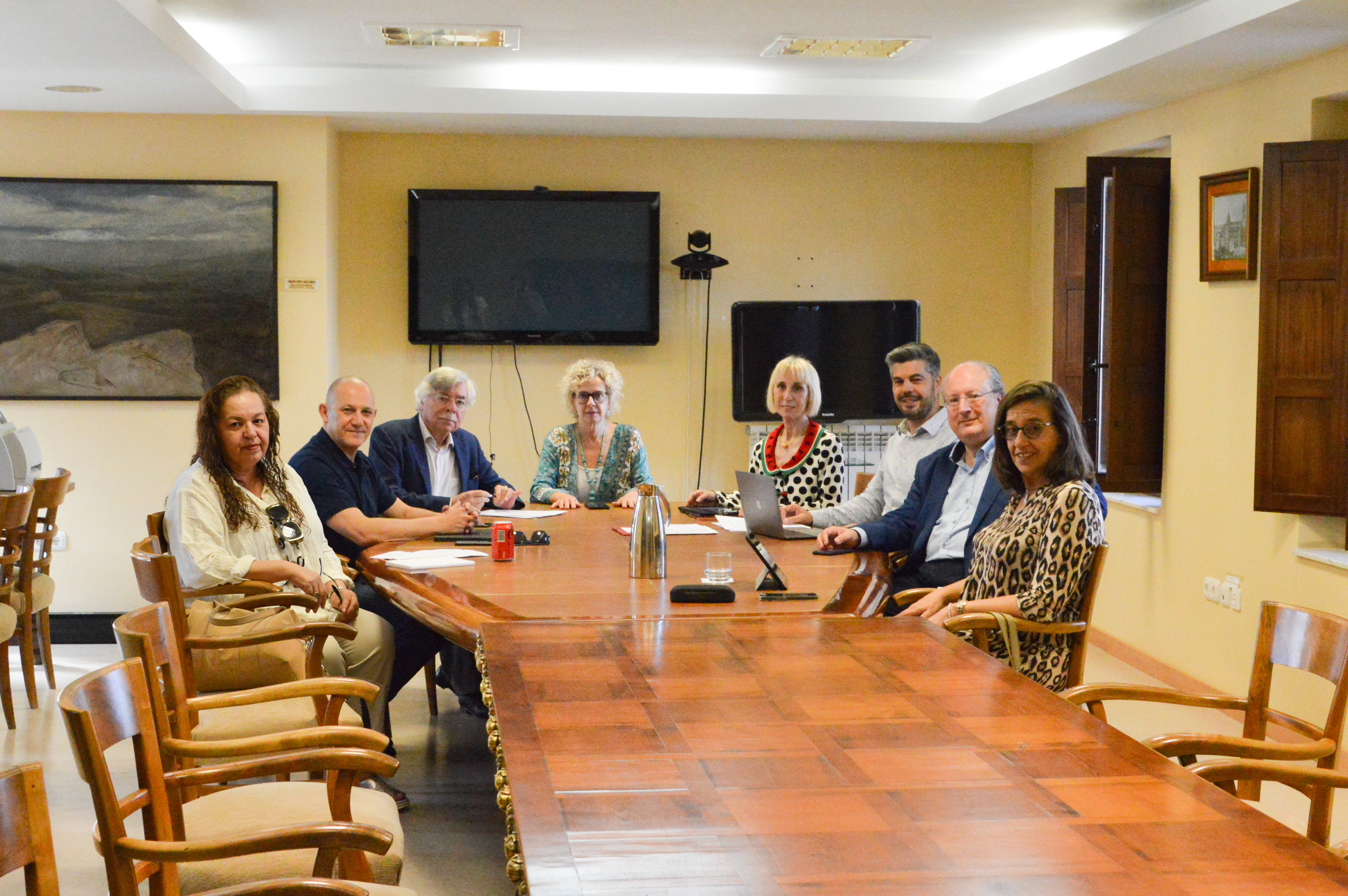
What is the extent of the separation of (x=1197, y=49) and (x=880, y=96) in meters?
2.05

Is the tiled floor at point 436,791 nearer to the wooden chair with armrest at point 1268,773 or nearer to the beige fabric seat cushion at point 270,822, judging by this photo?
the beige fabric seat cushion at point 270,822

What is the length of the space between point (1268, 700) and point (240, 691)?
7.80 feet

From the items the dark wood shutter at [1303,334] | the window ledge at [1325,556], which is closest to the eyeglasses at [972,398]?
the dark wood shutter at [1303,334]

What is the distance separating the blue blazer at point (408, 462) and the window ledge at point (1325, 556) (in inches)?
122

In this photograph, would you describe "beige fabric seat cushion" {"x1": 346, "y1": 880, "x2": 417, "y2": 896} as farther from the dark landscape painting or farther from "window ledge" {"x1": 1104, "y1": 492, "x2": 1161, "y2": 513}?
the dark landscape painting

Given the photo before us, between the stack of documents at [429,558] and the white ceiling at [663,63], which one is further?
the white ceiling at [663,63]

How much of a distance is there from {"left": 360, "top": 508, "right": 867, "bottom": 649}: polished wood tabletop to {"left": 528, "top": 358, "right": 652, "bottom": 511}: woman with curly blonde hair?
1018 mm

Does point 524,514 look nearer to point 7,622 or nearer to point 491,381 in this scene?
point 7,622

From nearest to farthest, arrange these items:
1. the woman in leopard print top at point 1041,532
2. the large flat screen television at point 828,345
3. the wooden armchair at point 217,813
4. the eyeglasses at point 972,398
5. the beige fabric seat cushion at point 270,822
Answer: the wooden armchair at point 217,813 → the beige fabric seat cushion at point 270,822 → the woman in leopard print top at point 1041,532 → the eyeglasses at point 972,398 → the large flat screen television at point 828,345

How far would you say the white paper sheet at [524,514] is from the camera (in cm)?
484

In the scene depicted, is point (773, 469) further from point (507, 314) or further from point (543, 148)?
point (543, 148)

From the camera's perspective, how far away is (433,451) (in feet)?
17.7

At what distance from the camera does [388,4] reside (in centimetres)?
495

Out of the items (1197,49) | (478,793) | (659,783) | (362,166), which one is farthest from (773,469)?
(659,783)
